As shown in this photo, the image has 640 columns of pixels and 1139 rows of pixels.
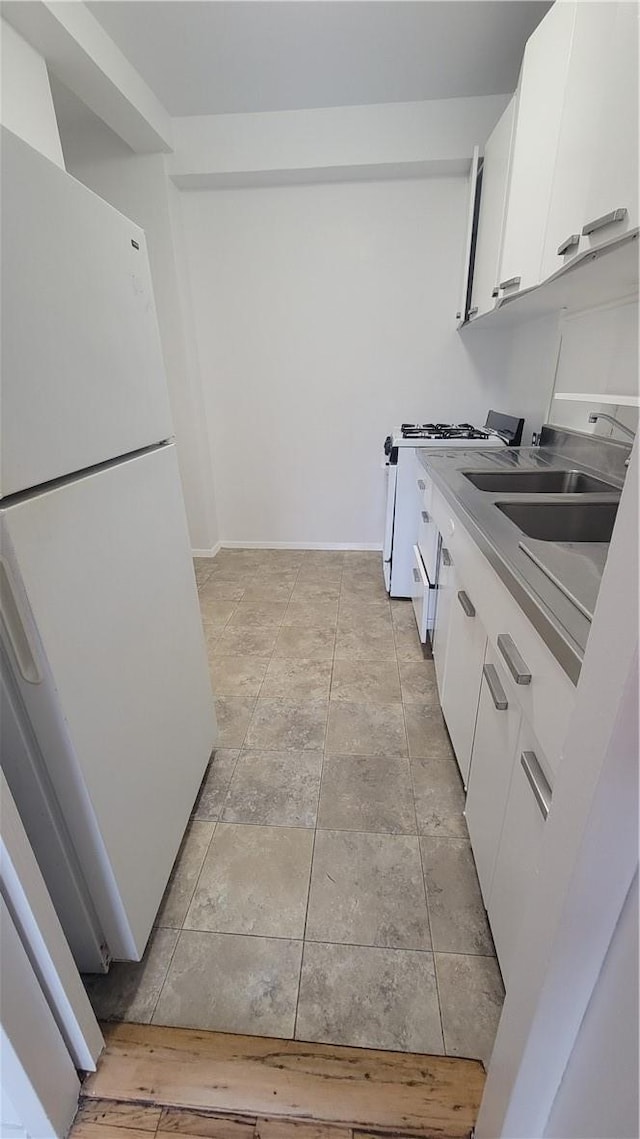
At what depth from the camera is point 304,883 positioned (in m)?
1.32

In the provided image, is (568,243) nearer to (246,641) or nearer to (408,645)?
(408,645)

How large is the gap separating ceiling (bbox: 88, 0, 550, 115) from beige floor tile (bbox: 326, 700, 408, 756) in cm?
286

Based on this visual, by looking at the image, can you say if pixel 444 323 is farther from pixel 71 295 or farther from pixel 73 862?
pixel 73 862

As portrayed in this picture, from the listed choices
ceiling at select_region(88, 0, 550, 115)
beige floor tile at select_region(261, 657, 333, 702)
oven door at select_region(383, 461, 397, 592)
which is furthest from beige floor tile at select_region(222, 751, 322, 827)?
ceiling at select_region(88, 0, 550, 115)

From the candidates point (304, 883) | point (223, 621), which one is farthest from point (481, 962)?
point (223, 621)

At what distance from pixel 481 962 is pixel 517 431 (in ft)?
7.63

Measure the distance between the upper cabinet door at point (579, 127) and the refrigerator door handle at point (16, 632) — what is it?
1.55 m

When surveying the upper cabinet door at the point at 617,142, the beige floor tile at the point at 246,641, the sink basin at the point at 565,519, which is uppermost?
the upper cabinet door at the point at 617,142

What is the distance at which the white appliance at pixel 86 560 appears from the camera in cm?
72

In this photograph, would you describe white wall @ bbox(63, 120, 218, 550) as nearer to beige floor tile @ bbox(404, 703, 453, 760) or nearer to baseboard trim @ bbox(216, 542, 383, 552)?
baseboard trim @ bbox(216, 542, 383, 552)

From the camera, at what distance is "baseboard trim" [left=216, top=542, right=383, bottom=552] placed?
3738 millimetres

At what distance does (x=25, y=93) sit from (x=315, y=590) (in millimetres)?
2573

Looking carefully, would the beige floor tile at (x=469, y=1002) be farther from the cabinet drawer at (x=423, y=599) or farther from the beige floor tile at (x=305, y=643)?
the beige floor tile at (x=305, y=643)

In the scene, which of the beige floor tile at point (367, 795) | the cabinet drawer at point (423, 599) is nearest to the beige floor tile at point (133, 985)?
the beige floor tile at point (367, 795)
